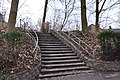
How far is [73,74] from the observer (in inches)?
349

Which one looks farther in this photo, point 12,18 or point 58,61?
point 12,18

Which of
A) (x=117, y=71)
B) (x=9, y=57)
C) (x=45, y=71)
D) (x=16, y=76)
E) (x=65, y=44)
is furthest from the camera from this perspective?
(x=65, y=44)

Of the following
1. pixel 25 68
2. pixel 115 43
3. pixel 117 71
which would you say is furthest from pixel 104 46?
pixel 25 68

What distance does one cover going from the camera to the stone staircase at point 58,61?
8836 millimetres

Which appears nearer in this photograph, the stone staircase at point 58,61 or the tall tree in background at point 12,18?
the stone staircase at point 58,61

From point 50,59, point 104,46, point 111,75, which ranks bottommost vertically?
point 111,75

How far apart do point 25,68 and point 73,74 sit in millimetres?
2466

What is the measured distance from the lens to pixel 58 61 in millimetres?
9859

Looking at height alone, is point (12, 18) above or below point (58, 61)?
above

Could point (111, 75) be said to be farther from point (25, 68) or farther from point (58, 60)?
point (25, 68)

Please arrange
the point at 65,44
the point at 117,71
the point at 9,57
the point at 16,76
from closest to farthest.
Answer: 1. the point at 16,76
2. the point at 9,57
3. the point at 117,71
4. the point at 65,44

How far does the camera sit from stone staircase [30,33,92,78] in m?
8.84

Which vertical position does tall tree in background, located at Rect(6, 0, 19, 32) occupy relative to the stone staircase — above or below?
above

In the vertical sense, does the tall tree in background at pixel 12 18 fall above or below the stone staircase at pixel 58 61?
above
